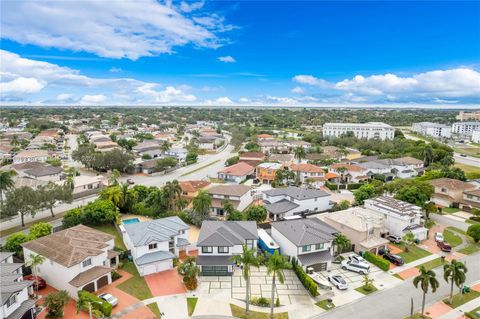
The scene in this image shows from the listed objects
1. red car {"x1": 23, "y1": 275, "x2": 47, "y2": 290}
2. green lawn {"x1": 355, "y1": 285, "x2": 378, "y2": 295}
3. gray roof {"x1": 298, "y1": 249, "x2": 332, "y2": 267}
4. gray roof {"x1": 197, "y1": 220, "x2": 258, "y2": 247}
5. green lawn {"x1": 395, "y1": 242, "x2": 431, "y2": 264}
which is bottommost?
green lawn {"x1": 395, "y1": 242, "x2": 431, "y2": 264}

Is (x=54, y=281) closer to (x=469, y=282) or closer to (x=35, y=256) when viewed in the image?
(x=35, y=256)

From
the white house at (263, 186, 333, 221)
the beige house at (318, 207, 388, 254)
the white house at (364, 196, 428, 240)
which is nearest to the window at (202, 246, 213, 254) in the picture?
the white house at (263, 186, 333, 221)

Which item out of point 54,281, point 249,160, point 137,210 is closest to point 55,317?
point 54,281

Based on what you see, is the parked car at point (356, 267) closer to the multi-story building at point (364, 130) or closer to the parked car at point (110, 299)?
the parked car at point (110, 299)

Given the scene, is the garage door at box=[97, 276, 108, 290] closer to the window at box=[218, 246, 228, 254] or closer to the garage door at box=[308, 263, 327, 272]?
the window at box=[218, 246, 228, 254]

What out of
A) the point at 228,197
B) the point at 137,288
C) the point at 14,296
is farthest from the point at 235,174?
the point at 14,296

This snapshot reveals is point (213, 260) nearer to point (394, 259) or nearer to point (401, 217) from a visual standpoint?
point (394, 259)

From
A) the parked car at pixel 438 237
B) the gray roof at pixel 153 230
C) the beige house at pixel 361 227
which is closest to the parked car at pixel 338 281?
the beige house at pixel 361 227
